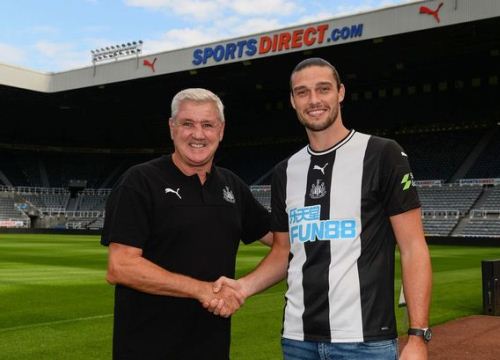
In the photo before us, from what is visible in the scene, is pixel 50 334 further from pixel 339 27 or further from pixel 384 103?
pixel 384 103

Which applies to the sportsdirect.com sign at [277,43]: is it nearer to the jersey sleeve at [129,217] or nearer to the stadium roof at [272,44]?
the stadium roof at [272,44]

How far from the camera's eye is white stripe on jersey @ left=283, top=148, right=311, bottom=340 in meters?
2.93

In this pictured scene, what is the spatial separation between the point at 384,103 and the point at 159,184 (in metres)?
47.3

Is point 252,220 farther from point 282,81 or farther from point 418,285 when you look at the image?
point 282,81

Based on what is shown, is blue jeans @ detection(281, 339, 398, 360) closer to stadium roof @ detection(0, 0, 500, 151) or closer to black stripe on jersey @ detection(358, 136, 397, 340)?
black stripe on jersey @ detection(358, 136, 397, 340)

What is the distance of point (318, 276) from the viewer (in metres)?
2.87

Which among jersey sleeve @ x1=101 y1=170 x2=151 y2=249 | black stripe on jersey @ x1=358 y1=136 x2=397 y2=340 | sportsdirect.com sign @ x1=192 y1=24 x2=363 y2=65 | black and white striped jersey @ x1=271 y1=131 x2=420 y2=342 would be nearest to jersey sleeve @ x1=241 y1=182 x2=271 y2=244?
black and white striped jersey @ x1=271 y1=131 x2=420 y2=342

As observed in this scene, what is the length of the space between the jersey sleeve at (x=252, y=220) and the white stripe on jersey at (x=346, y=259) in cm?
72

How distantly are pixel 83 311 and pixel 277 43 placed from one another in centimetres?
2707

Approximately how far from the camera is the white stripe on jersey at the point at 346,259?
2.79m

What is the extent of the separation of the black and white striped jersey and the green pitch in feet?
13.5

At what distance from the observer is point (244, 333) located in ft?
26.2

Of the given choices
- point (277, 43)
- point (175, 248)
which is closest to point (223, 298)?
point (175, 248)

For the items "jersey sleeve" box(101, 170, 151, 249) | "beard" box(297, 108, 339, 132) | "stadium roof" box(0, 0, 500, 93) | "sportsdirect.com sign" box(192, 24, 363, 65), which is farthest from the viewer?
"sportsdirect.com sign" box(192, 24, 363, 65)
